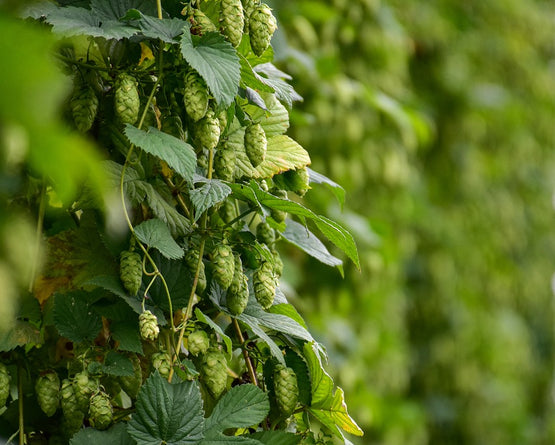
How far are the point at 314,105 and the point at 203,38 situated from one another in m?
1.50

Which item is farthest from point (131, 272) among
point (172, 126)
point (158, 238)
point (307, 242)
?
point (307, 242)

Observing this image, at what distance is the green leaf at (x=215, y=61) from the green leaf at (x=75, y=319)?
21 centimetres

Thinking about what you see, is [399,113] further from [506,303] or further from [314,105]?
[506,303]

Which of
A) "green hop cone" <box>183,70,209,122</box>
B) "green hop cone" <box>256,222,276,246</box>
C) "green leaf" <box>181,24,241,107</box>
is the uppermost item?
"green leaf" <box>181,24,241,107</box>

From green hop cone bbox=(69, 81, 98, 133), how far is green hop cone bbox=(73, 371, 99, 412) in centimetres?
21

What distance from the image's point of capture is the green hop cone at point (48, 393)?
661 mm

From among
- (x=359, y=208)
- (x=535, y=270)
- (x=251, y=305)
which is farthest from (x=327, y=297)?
(x=535, y=270)

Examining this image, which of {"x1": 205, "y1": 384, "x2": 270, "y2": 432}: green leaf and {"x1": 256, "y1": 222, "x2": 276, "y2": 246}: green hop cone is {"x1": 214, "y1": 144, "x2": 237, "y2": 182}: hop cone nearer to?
{"x1": 256, "y1": 222, "x2": 276, "y2": 246}: green hop cone

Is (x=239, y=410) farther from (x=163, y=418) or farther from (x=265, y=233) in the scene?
(x=265, y=233)

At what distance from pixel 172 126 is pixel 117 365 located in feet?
0.73

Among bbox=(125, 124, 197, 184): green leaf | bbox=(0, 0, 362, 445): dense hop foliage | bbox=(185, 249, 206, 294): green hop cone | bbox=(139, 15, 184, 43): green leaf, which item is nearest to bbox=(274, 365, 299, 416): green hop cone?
bbox=(0, 0, 362, 445): dense hop foliage

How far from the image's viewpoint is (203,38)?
2.22ft

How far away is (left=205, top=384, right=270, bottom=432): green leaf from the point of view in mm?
661

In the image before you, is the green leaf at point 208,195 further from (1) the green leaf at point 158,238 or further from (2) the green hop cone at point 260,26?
(2) the green hop cone at point 260,26
